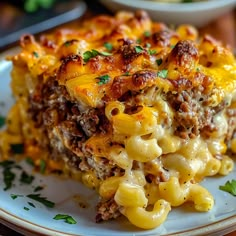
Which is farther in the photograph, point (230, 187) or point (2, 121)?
point (2, 121)

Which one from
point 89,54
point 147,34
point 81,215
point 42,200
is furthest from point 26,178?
point 147,34

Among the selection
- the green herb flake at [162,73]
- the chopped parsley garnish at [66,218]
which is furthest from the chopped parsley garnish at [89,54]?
the chopped parsley garnish at [66,218]

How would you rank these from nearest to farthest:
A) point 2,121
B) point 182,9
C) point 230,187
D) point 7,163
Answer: point 230,187, point 7,163, point 2,121, point 182,9

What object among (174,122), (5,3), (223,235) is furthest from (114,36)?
(5,3)

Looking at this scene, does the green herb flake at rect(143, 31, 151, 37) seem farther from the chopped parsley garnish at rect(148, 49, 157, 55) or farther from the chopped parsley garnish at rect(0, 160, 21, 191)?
the chopped parsley garnish at rect(0, 160, 21, 191)

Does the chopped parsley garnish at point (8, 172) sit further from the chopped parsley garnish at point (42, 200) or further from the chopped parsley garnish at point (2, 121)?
the chopped parsley garnish at point (2, 121)

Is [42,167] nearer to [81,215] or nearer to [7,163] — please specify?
[7,163]
